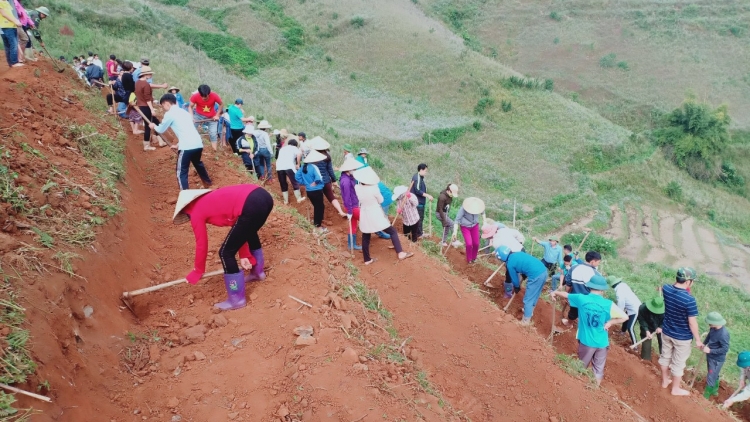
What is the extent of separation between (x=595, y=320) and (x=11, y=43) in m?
9.77

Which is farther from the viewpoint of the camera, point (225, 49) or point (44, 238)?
point (225, 49)

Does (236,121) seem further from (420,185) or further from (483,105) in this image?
(483,105)

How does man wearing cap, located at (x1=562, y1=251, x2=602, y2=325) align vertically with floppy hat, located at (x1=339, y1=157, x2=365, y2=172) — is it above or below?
below

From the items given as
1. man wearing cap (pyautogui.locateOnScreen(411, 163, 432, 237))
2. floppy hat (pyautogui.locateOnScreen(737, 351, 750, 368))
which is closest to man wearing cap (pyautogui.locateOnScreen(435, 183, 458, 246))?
man wearing cap (pyautogui.locateOnScreen(411, 163, 432, 237))

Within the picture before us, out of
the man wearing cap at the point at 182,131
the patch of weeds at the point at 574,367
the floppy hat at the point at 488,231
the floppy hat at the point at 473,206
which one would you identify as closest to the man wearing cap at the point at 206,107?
the man wearing cap at the point at 182,131

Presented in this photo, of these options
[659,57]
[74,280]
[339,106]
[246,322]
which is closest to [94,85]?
[74,280]

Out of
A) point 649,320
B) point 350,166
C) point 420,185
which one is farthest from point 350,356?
point 649,320

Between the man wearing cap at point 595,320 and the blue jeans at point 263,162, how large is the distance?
6.21 m

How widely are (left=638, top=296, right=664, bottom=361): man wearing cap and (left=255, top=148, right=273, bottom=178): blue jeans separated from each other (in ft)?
24.1

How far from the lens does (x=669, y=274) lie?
15.3 meters

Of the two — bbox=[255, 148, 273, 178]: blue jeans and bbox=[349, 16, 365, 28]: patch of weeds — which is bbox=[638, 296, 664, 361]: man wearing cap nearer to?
bbox=[255, 148, 273, 178]: blue jeans

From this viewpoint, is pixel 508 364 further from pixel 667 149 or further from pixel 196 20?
pixel 196 20

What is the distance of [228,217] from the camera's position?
4734mm

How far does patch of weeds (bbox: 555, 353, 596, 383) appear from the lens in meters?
6.23
